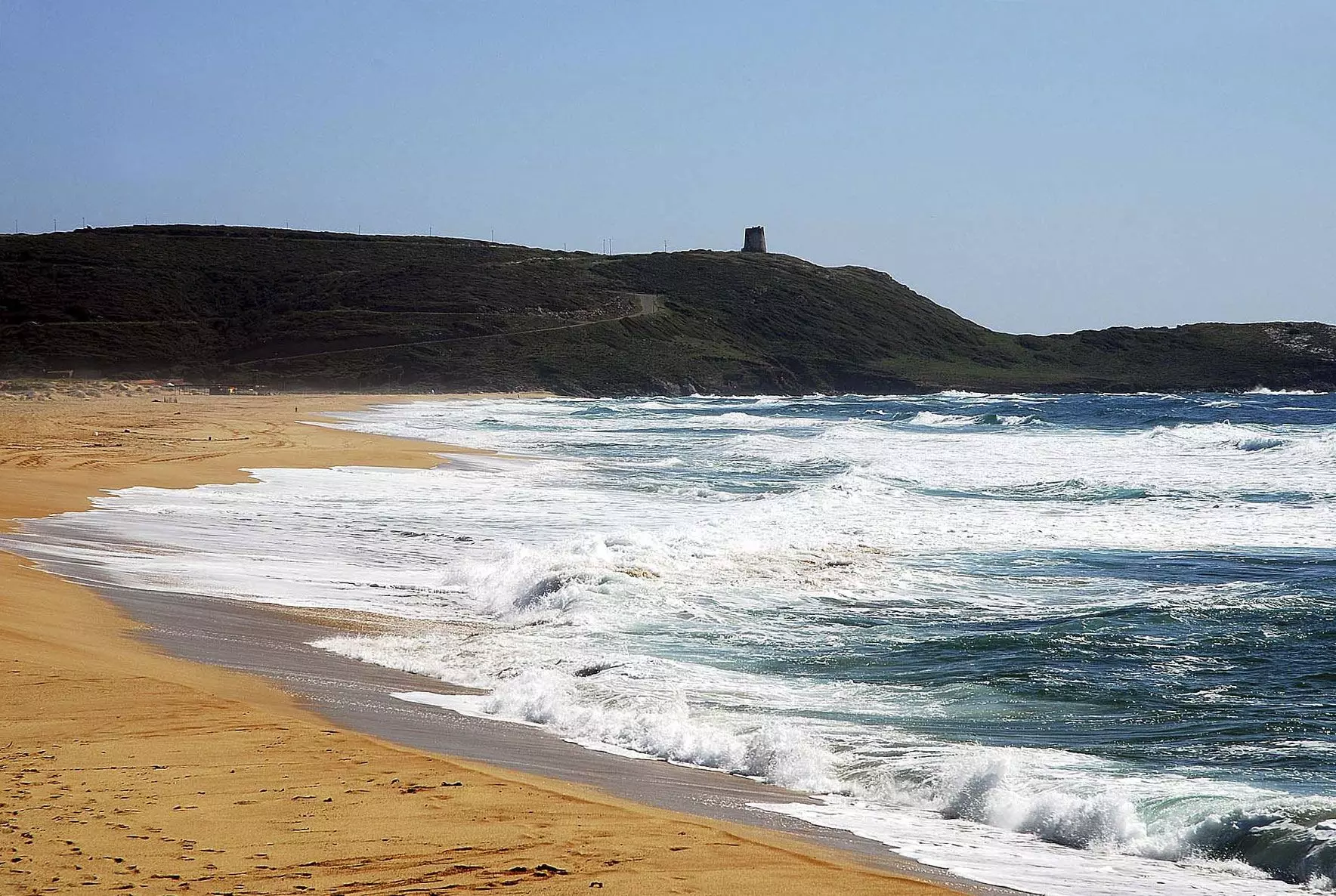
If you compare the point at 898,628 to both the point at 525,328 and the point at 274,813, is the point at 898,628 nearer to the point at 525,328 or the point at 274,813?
the point at 274,813

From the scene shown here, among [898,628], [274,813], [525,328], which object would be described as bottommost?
[898,628]

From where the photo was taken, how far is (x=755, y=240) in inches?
5719

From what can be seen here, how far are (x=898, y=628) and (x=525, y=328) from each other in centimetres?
9006

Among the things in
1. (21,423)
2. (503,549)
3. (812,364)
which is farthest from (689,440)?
(812,364)

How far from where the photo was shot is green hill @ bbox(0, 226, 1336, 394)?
8844 cm

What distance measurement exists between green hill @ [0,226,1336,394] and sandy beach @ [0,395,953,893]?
7730 cm

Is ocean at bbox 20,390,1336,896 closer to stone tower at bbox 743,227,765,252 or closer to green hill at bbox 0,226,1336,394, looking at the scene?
green hill at bbox 0,226,1336,394

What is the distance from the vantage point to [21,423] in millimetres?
28469

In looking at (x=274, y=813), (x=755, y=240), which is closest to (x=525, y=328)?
(x=755, y=240)

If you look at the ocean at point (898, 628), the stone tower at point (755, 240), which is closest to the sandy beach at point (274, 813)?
the ocean at point (898, 628)

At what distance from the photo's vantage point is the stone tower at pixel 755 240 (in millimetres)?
144750

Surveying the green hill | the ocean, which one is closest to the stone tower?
the green hill

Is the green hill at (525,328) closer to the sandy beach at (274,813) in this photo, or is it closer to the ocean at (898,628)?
the ocean at (898,628)

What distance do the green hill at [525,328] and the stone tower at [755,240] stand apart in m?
12.8
